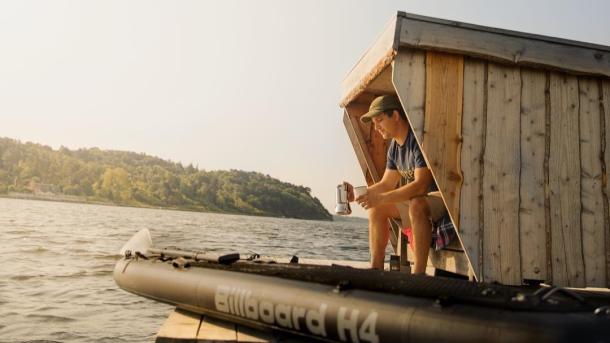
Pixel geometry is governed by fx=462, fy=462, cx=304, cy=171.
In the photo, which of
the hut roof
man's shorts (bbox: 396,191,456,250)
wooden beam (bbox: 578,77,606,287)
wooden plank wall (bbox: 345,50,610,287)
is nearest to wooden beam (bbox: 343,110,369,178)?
man's shorts (bbox: 396,191,456,250)

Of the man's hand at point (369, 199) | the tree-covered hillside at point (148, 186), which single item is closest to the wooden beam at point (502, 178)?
the man's hand at point (369, 199)

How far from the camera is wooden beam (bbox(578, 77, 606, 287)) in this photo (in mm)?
4043

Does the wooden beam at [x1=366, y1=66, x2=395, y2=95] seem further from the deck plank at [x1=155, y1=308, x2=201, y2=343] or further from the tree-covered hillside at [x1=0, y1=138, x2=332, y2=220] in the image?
the tree-covered hillside at [x1=0, y1=138, x2=332, y2=220]

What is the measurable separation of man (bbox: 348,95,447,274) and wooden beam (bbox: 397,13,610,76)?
37.2 inches

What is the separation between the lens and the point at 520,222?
4.00 metres

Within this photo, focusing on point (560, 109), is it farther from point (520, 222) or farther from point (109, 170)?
point (109, 170)

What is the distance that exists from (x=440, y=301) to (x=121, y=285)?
10.8 feet

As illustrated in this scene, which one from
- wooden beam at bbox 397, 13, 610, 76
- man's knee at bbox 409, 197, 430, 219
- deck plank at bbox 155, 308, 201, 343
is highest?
wooden beam at bbox 397, 13, 610, 76

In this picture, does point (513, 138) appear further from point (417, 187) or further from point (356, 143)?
point (356, 143)

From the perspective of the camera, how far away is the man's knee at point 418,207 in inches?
164

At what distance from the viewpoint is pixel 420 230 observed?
4160mm

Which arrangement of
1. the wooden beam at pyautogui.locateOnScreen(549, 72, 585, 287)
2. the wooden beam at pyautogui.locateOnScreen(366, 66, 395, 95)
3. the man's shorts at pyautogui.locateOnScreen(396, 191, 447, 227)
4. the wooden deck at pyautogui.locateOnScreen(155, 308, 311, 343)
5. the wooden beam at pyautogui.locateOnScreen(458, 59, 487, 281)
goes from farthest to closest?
the wooden beam at pyautogui.locateOnScreen(366, 66, 395, 95) < the man's shorts at pyautogui.locateOnScreen(396, 191, 447, 227) < the wooden beam at pyautogui.locateOnScreen(549, 72, 585, 287) < the wooden beam at pyautogui.locateOnScreen(458, 59, 487, 281) < the wooden deck at pyautogui.locateOnScreen(155, 308, 311, 343)

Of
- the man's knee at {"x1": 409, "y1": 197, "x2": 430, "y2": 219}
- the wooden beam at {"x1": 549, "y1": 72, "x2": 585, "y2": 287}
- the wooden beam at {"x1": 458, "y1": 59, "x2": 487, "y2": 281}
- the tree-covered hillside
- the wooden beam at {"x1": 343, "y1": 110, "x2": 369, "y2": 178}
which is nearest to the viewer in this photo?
the wooden beam at {"x1": 458, "y1": 59, "x2": 487, "y2": 281}

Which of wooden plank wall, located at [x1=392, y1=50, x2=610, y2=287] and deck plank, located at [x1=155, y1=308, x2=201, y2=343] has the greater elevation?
wooden plank wall, located at [x1=392, y1=50, x2=610, y2=287]
